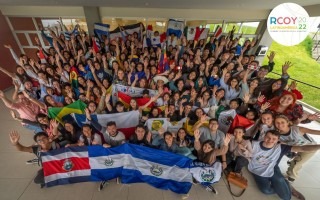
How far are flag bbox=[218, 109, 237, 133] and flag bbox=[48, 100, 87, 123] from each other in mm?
3000

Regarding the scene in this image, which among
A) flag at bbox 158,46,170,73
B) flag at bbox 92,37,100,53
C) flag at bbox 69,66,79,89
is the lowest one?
flag at bbox 69,66,79,89

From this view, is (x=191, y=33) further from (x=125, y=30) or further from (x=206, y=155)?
(x=206, y=155)

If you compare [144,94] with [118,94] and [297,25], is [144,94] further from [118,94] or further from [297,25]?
[297,25]

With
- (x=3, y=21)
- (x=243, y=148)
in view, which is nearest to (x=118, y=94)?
(x=243, y=148)

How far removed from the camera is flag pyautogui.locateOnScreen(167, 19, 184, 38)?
21.8ft

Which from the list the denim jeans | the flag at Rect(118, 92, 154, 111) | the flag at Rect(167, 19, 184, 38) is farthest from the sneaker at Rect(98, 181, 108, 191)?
the flag at Rect(167, 19, 184, 38)

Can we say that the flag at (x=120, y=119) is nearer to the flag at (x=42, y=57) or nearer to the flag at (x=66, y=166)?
the flag at (x=66, y=166)

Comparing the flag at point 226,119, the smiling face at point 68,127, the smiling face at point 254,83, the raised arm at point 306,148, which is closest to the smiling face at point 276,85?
the smiling face at point 254,83

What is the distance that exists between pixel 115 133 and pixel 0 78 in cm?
623

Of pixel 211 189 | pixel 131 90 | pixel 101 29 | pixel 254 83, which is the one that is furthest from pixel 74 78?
pixel 254 83

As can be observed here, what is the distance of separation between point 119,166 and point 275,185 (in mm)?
2824

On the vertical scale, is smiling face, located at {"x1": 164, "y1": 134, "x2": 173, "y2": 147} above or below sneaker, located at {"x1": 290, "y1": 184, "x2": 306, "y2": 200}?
above

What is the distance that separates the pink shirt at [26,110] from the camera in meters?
3.69

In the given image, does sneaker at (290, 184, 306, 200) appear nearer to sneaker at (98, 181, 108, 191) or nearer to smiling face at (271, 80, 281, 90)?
smiling face at (271, 80, 281, 90)
